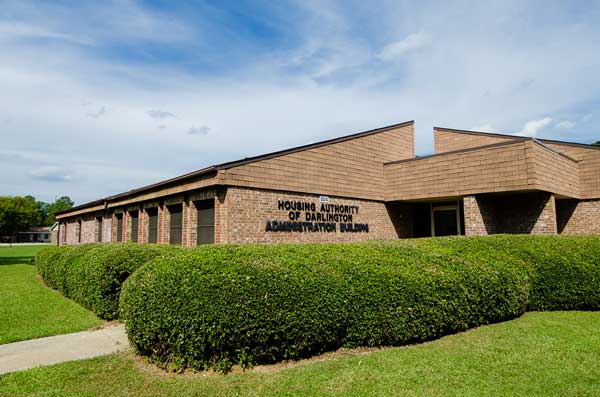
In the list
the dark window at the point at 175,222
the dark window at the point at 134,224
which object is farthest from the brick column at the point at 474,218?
the dark window at the point at 134,224

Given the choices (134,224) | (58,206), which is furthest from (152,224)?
(58,206)

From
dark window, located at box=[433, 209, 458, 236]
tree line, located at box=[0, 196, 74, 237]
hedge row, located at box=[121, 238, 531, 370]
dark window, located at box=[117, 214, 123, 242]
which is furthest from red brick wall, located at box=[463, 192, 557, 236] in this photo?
tree line, located at box=[0, 196, 74, 237]

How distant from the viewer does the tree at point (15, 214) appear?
64.4 m

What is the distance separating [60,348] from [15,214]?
7352 cm

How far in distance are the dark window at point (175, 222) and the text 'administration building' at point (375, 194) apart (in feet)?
0.13

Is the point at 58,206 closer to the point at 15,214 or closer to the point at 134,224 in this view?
the point at 15,214

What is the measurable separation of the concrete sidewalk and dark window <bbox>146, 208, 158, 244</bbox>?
9.44 metres

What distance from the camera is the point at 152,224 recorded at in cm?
1638

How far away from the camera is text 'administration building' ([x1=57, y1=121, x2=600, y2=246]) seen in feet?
39.0

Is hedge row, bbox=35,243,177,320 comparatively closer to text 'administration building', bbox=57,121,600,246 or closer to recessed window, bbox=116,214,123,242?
text 'administration building', bbox=57,121,600,246

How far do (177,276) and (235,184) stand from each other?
21.3 feet

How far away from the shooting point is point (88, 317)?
796 centimetres

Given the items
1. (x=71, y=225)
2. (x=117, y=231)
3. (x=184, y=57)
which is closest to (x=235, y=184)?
(x=184, y=57)

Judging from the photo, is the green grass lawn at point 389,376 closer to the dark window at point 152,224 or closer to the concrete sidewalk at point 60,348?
the concrete sidewalk at point 60,348
